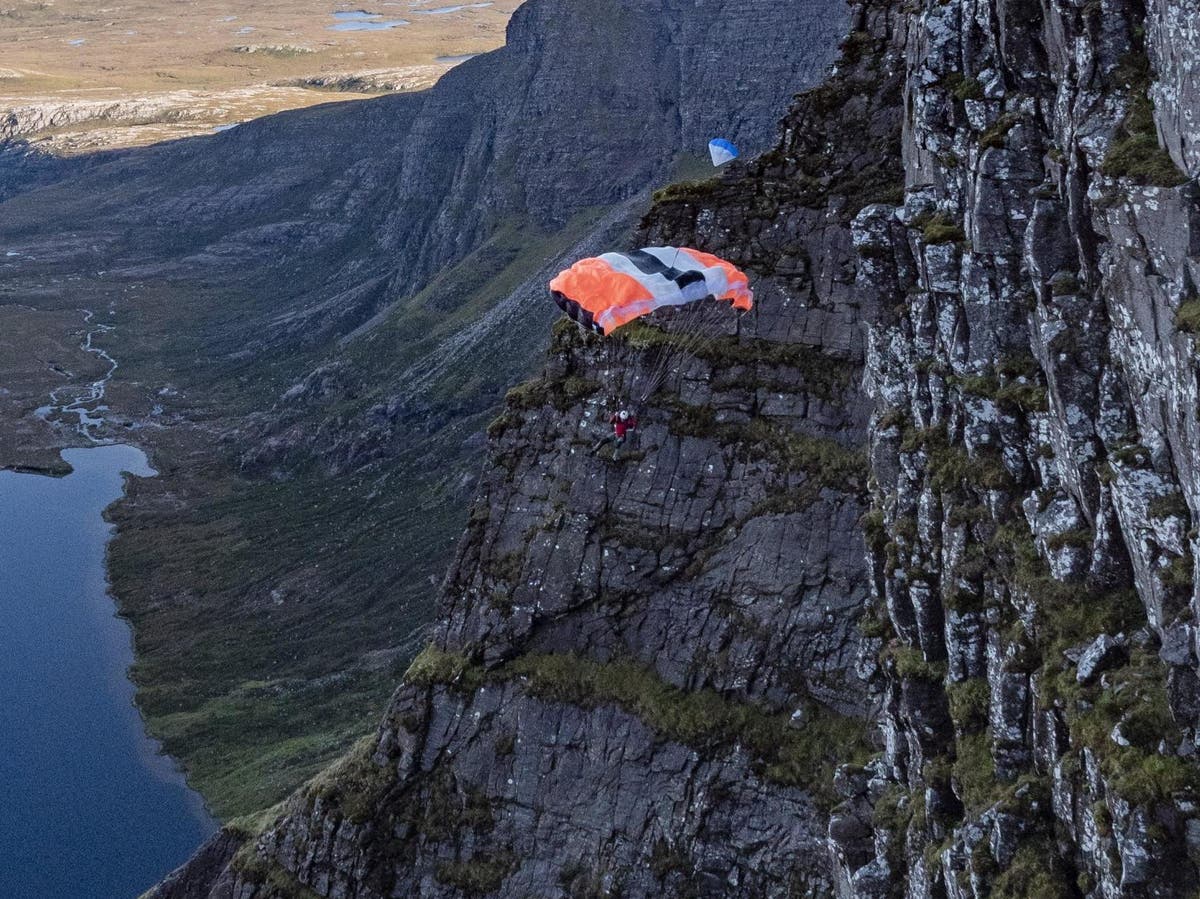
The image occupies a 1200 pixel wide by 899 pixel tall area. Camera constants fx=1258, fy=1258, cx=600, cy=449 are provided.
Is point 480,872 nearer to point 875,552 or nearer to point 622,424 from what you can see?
point 622,424

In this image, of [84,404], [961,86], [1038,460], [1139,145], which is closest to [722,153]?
[961,86]

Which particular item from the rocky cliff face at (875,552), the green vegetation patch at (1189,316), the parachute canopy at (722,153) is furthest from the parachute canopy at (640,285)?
the green vegetation patch at (1189,316)

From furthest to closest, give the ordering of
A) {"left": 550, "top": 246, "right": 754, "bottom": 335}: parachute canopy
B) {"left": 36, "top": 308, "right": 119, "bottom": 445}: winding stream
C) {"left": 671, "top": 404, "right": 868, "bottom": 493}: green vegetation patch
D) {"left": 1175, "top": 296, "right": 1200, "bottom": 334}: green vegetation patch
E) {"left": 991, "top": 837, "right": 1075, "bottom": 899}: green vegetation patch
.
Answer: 1. {"left": 36, "top": 308, "right": 119, "bottom": 445}: winding stream
2. {"left": 671, "top": 404, "right": 868, "bottom": 493}: green vegetation patch
3. {"left": 550, "top": 246, "right": 754, "bottom": 335}: parachute canopy
4. {"left": 991, "top": 837, "right": 1075, "bottom": 899}: green vegetation patch
5. {"left": 1175, "top": 296, "right": 1200, "bottom": 334}: green vegetation patch

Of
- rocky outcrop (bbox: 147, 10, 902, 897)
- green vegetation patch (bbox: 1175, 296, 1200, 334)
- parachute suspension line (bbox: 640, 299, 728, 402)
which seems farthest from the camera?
A: parachute suspension line (bbox: 640, 299, 728, 402)

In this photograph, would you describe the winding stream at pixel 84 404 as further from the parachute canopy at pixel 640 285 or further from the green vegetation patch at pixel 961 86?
the green vegetation patch at pixel 961 86

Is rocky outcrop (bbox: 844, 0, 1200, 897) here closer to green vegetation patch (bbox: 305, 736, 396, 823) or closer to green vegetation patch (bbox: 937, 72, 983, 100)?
green vegetation patch (bbox: 937, 72, 983, 100)

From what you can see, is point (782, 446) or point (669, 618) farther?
point (669, 618)

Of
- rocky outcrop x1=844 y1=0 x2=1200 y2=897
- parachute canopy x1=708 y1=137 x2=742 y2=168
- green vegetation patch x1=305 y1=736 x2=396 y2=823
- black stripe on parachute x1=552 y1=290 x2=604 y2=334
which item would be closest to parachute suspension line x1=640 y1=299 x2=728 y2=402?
black stripe on parachute x1=552 y1=290 x2=604 y2=334
